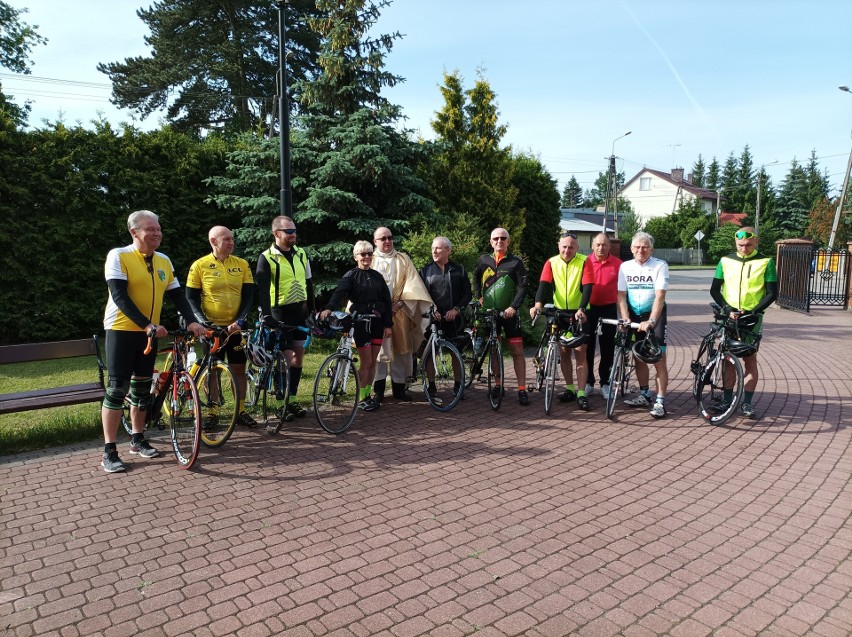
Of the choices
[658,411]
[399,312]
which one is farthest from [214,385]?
[658,411]

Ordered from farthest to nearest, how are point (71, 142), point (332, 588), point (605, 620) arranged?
point (71, 142)
point (332, 588)
point (605, 620)

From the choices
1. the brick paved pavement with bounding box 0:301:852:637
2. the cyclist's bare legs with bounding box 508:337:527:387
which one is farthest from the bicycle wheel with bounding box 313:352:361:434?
the cyclist's bare legs with bounding box 508:337:527:387

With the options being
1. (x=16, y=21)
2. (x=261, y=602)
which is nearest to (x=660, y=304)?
(x=261, y=602)

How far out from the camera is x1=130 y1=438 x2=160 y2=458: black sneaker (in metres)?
5.30

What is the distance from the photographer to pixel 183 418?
5207 millimetres

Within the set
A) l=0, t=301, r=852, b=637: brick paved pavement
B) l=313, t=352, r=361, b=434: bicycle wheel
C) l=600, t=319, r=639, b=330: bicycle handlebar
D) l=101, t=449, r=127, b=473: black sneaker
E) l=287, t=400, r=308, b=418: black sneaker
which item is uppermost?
l=600, t=319, r=639, b=330: bicycle handlebar

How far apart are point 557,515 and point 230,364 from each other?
11.8 ft

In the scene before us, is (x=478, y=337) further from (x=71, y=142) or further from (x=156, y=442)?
(x=71, y=142)

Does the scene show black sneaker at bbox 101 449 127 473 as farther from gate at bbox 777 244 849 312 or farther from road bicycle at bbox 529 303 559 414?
gate at bbox 777 244 849 312

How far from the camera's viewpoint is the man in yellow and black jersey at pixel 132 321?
4848 mm

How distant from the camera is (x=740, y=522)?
4.13 meters

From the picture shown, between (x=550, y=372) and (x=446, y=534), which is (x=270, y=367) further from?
(x=550, y=372)

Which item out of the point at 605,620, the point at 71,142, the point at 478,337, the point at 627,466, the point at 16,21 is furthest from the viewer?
Result: the point at 16,21

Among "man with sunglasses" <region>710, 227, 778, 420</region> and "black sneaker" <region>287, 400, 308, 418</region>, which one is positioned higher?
"man with sunglasses" <region>710, 227, 778, 420</region>
